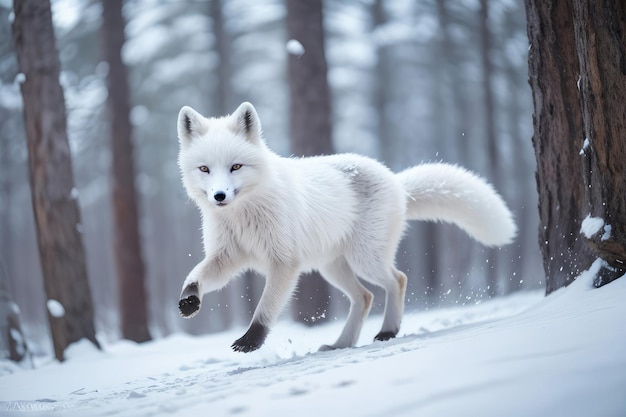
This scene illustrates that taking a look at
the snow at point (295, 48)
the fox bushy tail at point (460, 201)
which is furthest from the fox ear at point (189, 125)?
the snow at point (295, 48)

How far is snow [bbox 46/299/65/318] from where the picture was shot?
18.6 ft

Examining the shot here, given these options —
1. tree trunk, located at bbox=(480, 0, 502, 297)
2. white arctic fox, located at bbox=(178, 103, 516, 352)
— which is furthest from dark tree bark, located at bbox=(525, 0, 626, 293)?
tree trunk, located at bbox=(480, 0, 502, 297)

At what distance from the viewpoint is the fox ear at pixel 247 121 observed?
3.69 meters

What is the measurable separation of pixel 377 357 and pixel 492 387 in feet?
2.78

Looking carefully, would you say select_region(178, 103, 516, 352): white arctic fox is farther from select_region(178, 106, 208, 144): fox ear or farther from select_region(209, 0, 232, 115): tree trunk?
select_region(209, 0, 232, 115): tree trunk

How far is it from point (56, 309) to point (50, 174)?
1316 mm

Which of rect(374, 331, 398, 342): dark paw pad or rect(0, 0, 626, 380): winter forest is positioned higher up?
rect(0, 0, 626, 380): winter forest

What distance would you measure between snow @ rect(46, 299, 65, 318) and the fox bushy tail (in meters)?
3.49

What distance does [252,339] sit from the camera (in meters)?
3.38

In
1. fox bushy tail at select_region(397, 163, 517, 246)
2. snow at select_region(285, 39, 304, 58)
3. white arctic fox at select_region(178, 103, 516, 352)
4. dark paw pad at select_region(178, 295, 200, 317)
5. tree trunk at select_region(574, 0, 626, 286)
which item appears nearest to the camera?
tree trunk at select_region(574, 0, 626, 286)

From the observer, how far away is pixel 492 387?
179 centimetres

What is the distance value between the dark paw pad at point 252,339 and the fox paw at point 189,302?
1.05ft

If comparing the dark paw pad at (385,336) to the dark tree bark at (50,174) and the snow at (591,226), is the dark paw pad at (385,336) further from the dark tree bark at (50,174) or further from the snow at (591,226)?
the dark tree bark at (50,174)

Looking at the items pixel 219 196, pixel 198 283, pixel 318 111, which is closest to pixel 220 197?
pixel 219 196
